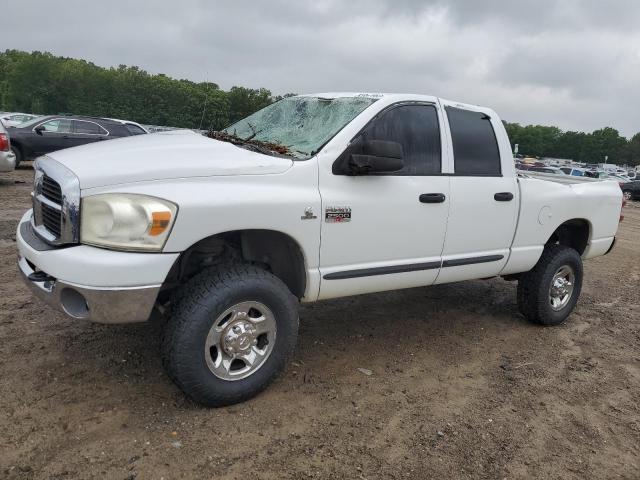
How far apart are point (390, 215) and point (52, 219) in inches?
81.4

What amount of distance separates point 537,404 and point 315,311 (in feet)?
7.00

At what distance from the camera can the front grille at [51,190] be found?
2971 mm

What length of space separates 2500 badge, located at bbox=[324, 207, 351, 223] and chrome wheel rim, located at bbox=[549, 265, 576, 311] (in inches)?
102

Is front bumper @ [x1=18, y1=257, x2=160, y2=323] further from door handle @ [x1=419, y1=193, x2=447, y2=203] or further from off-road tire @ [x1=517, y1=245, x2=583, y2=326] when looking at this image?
off-road tire @ [x1=517, y1=245, x2=583, y2=326]

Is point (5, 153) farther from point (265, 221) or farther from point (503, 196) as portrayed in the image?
point (503, 196)

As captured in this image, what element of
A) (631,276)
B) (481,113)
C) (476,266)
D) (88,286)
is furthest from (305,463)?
(631,276)

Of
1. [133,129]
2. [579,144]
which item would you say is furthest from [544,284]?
[579,144]

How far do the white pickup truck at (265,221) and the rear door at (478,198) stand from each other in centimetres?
1

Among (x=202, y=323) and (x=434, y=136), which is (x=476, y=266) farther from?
(x=202, y=323)

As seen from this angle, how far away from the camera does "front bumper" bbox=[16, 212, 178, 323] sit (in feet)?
8.75

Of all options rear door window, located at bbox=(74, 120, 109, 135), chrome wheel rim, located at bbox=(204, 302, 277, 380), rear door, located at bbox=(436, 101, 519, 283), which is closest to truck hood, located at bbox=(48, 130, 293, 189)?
chrome wheel rim, located at bbox=(204, 302, 277, 380)

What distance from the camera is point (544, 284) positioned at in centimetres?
495

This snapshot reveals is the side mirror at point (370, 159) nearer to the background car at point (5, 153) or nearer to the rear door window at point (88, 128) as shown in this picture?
the background car at point (5, 153)

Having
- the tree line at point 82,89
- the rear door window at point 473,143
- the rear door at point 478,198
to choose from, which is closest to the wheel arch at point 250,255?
the rear door at point 478,198
